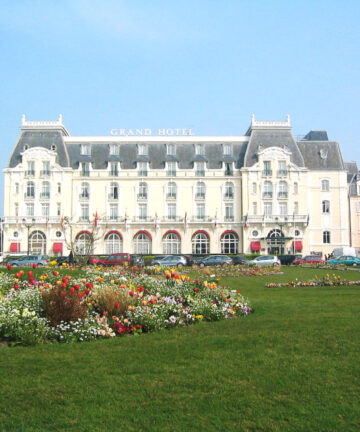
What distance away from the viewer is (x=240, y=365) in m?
7.23

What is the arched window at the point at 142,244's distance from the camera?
60562 millimetres

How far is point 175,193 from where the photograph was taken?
61562 mm

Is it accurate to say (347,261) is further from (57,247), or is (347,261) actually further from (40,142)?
(40,142)

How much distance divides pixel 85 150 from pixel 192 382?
190 ft

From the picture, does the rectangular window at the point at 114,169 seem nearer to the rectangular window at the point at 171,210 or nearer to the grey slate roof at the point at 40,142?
the grey slate roof at the point at 40,142

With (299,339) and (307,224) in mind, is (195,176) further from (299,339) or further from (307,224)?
(299,339)

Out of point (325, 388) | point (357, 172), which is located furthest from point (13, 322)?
point (357, 172)

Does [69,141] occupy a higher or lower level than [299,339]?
higher

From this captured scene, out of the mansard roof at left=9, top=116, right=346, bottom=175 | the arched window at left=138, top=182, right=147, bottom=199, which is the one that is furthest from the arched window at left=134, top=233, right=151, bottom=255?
the mansard roof at left=9, top=116, right=346, bottom=175

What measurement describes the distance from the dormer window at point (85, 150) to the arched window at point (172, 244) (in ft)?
48.1

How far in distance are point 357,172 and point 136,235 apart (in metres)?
35.7

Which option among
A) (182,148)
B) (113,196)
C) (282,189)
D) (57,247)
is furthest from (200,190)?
(57,247)

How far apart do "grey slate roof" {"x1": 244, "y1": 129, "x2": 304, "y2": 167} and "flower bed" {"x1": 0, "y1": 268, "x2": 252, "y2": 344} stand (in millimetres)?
Result: 49250

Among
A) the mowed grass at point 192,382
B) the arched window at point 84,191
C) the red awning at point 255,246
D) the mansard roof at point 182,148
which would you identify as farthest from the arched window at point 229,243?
the mowed grass at point 192,382
